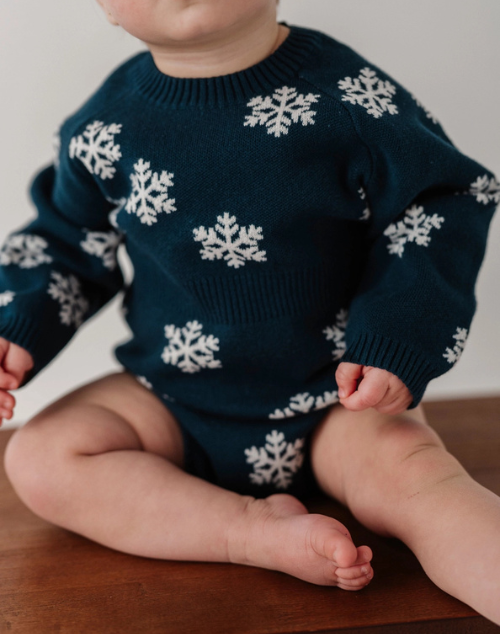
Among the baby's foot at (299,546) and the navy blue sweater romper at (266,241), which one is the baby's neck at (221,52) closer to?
the navy blue sweater romper at (266,241)

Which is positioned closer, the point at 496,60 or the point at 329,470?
the point at 329,470

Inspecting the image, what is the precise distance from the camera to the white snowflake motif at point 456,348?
807 millimetres

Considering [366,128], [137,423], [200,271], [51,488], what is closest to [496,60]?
[366,128]

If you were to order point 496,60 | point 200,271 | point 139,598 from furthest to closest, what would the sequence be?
1. point 496,60
2. point 200,271
3. point 139,598

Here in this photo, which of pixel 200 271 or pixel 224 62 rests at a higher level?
pixel 224 62

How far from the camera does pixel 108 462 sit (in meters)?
0.86

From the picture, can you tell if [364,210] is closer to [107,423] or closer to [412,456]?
[412,456]

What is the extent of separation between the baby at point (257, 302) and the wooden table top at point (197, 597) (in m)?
0.02

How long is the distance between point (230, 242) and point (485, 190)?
275 mm

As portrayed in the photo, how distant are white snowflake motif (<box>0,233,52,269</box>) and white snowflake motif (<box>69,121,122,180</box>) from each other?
0.13 m

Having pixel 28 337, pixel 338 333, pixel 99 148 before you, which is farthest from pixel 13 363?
pixel 338 333

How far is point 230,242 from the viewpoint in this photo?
0.86 m

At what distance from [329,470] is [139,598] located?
0.82 feet

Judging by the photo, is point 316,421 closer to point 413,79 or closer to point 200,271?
point 200,271
